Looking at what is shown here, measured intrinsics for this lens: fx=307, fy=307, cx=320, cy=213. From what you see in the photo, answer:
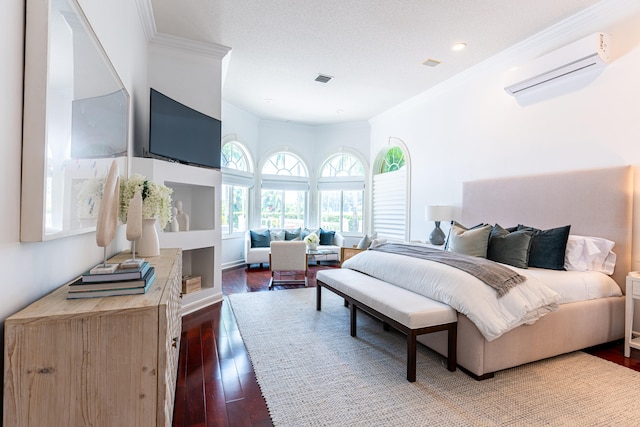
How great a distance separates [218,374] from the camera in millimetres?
2193

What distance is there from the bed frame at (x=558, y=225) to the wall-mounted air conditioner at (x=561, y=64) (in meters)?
1.01

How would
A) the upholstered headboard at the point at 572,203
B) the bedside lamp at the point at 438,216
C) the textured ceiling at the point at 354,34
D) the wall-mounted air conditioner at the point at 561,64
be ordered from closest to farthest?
the upholstered headboard at the point at 572,203, the wall-mounted air conditioner at the point at 561,64, the textured ceiling at the point at 354,34, the bedside lamp at the point at 438,216

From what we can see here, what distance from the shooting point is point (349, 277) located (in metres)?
3.13

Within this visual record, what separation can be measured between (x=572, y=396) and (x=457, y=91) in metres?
3.93

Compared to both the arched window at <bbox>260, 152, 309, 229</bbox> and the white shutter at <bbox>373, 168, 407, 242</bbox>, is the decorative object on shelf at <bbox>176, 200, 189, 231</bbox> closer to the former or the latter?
the arched window at <bbox>260, 152, 309, 229</bbox>

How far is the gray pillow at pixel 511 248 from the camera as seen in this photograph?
9.41ft

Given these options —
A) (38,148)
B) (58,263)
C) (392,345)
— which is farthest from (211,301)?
(38,148)

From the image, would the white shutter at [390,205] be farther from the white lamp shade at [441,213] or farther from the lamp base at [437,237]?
the white lamp shade at [441,213]

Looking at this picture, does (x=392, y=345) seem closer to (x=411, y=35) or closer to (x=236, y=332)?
(x=236, y=332)

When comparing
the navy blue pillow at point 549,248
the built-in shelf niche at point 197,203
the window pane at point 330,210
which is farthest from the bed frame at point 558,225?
the window pane at point 330,210

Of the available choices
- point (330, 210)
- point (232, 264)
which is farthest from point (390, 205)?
point (232, 264)

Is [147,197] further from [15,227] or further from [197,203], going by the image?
[197,203]

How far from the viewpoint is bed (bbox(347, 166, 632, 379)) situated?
7.12 feet

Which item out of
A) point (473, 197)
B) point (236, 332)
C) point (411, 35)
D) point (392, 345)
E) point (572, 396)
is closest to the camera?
point (572, 396)
